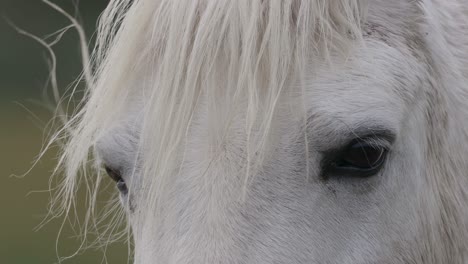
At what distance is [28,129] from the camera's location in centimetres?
1299

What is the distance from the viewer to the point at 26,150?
11500 millimetres

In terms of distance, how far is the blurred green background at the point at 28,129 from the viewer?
9.04 meters

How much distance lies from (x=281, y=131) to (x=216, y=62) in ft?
0.73

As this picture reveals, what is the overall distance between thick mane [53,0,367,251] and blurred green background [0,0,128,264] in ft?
18.9

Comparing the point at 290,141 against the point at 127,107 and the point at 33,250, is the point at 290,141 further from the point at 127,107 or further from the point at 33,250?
the point at 33,250

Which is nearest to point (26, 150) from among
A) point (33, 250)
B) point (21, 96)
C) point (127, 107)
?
point (21, 96)

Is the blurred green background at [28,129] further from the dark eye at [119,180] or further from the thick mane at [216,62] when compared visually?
the thick mane at [216,62]

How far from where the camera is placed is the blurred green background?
904 centimetres

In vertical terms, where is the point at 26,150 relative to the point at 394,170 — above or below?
below

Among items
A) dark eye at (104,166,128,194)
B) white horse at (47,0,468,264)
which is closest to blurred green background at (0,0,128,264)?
dark eye at (104,166,128,194)

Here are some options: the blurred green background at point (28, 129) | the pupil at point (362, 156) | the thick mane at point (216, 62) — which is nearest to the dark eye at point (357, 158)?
the pupil at point (362, 156)

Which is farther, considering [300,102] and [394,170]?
[394,170]

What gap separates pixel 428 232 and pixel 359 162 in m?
0.35

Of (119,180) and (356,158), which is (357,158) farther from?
(119,180)
